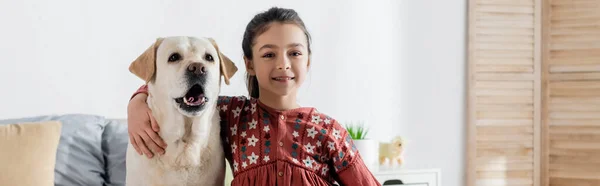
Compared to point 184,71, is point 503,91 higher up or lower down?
lower down

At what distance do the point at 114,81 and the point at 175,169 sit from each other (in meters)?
1.34

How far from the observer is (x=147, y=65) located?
62.6 inches

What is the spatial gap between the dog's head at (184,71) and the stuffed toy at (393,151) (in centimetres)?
172

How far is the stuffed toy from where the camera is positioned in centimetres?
320

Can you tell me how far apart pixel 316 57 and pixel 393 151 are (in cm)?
60

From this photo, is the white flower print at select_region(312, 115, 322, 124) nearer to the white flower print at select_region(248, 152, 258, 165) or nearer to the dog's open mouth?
the white flower print at select_region(248, 152, 258, 165)

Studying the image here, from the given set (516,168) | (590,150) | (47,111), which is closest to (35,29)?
(47,111)

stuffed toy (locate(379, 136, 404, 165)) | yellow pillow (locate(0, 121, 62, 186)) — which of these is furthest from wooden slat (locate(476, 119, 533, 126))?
yellow pillow (locate(0, 121, 62, 186))

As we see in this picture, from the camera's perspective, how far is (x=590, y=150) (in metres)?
3.79

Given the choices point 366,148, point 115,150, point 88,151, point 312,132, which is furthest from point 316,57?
point 312,132

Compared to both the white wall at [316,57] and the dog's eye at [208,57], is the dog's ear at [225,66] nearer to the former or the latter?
the dog's eye at [208,57]

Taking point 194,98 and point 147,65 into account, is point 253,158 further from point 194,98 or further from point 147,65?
point 147,65

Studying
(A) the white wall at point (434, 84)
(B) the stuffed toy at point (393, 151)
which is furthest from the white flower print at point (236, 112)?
(A) the white wall at point (434, 84)

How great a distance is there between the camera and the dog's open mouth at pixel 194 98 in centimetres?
153
